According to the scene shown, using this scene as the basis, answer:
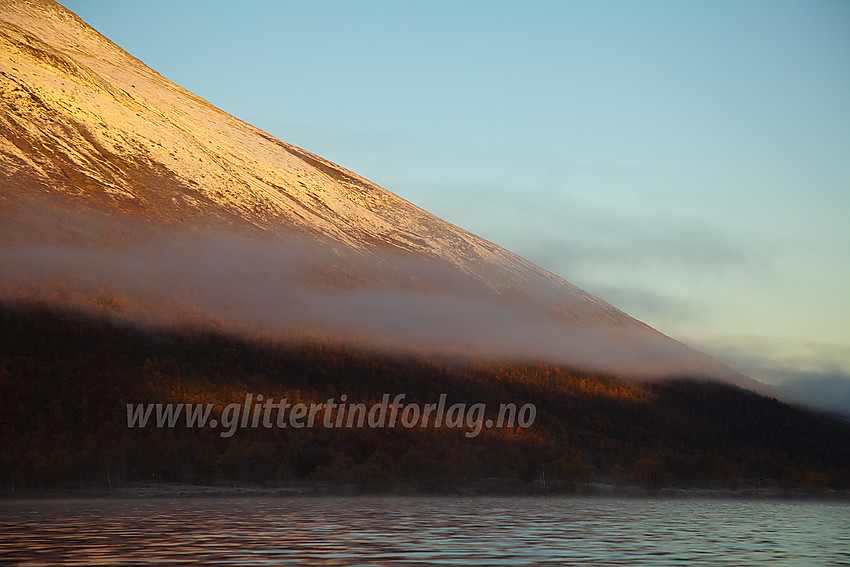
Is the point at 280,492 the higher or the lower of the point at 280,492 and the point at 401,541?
the lower

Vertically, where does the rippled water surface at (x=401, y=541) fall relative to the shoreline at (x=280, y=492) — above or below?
above

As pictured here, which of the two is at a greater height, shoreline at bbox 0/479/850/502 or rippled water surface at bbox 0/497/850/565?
rippled water surface at bbox 0/497/850/565

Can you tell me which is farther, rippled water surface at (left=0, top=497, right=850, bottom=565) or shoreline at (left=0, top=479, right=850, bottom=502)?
shoreline at (left=0, top=479, right=850, bottom=502)

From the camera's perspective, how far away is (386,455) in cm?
19562

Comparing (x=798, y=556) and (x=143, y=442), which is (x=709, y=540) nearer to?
(x=798, y=556)

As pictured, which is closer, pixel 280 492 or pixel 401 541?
pixel 401 541

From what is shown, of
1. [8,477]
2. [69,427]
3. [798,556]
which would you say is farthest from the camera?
[69,427]

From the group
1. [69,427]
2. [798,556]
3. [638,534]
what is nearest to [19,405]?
[69,427]

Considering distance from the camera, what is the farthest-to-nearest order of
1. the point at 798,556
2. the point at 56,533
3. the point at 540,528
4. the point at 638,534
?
1. the point at 540,528
2. the point at 638,534
3. the point at 56,533
4. the point at 798,556

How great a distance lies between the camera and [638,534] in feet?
220

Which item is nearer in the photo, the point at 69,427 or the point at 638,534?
the point at 638,534

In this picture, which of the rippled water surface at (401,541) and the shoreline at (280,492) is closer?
the rippled water surface at (401,541)

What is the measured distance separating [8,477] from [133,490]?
68.5 ft

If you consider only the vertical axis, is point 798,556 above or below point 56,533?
above
